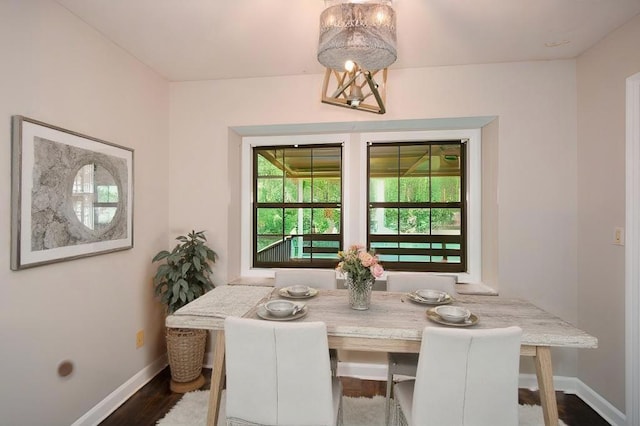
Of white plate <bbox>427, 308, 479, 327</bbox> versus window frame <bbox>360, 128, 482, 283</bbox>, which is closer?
white plate <bbox>427, 308, 479, 327</bbox>

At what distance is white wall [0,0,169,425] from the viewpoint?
5.05 feet

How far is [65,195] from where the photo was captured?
5.90 ft

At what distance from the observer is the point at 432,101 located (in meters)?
2.55

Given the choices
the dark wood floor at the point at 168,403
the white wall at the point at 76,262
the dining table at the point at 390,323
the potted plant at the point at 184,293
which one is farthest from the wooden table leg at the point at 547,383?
the white wall at the point at 76,262

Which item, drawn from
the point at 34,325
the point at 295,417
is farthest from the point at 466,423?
the point at 34,325

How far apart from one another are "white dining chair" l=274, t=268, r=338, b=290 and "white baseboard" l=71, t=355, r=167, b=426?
52.1 inches

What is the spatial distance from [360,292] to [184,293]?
1459 mm

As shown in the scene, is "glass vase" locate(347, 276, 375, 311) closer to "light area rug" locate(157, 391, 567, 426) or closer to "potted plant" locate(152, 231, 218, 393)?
"light area rug" locate(157, 391, 567, 426)

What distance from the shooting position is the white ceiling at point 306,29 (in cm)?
178

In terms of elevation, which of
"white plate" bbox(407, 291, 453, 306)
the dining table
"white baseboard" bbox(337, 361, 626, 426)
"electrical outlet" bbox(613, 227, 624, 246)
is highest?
"electrical outlet" bbox(613, 227, 624, 246)

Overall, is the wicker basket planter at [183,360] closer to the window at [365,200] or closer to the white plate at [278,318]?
the window at [365,200]

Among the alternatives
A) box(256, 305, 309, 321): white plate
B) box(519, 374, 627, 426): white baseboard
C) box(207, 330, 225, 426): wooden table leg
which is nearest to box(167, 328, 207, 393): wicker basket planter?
box(207, 330, 225, 426): wooden table leg

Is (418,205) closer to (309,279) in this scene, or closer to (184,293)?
(309,279)

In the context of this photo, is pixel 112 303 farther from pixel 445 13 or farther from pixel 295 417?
pixel 445 13
